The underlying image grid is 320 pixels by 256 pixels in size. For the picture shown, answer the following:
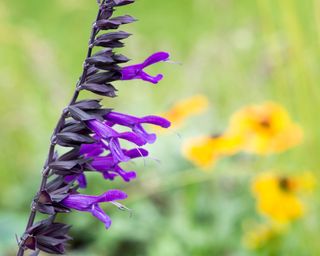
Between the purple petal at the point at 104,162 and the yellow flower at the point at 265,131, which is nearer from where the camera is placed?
the purple petal at the point at 104,162

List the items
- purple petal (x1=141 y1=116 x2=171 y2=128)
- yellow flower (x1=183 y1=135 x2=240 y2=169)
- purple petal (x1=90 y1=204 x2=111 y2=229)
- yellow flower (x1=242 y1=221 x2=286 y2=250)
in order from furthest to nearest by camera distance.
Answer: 1. yellow flower (x1=183 y1=135 x2=240 y2=169)
2. yellow flower (x1=242 y1=221 x2=286 y2=250)
3. purple petal (x1=141 y1=116 x2=171 y2=128)
4. purple petal (x1=90 y1=204 x2=111 y2=229)

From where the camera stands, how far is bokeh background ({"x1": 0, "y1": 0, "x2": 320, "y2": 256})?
213cm

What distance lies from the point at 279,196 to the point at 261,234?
0.53 ft

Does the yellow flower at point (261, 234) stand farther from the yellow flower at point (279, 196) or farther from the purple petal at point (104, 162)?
the purple petal at point (104, 162)

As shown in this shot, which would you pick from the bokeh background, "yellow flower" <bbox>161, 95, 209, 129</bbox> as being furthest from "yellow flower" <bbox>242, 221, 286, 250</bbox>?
"yellow flower" <bbox>161, 95, 209, 129</bbox>

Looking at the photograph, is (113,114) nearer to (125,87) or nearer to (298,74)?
(298,74)

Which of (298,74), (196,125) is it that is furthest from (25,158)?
(298,74)

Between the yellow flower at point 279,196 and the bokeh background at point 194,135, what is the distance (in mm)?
59

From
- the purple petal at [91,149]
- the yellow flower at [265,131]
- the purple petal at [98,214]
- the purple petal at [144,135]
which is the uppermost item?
the yellow flower at [265,131]

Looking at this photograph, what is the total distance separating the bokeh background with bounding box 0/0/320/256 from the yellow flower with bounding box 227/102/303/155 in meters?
0.06

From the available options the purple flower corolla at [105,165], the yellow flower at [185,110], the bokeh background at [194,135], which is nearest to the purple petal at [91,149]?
the purple flower corolla at [105,165]

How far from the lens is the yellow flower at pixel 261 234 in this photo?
2.05 m

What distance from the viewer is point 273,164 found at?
2.60m

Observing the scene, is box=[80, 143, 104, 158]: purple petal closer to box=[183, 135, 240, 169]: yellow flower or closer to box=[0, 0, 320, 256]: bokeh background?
box=[0, 0, 320, 256]: bokeh background
